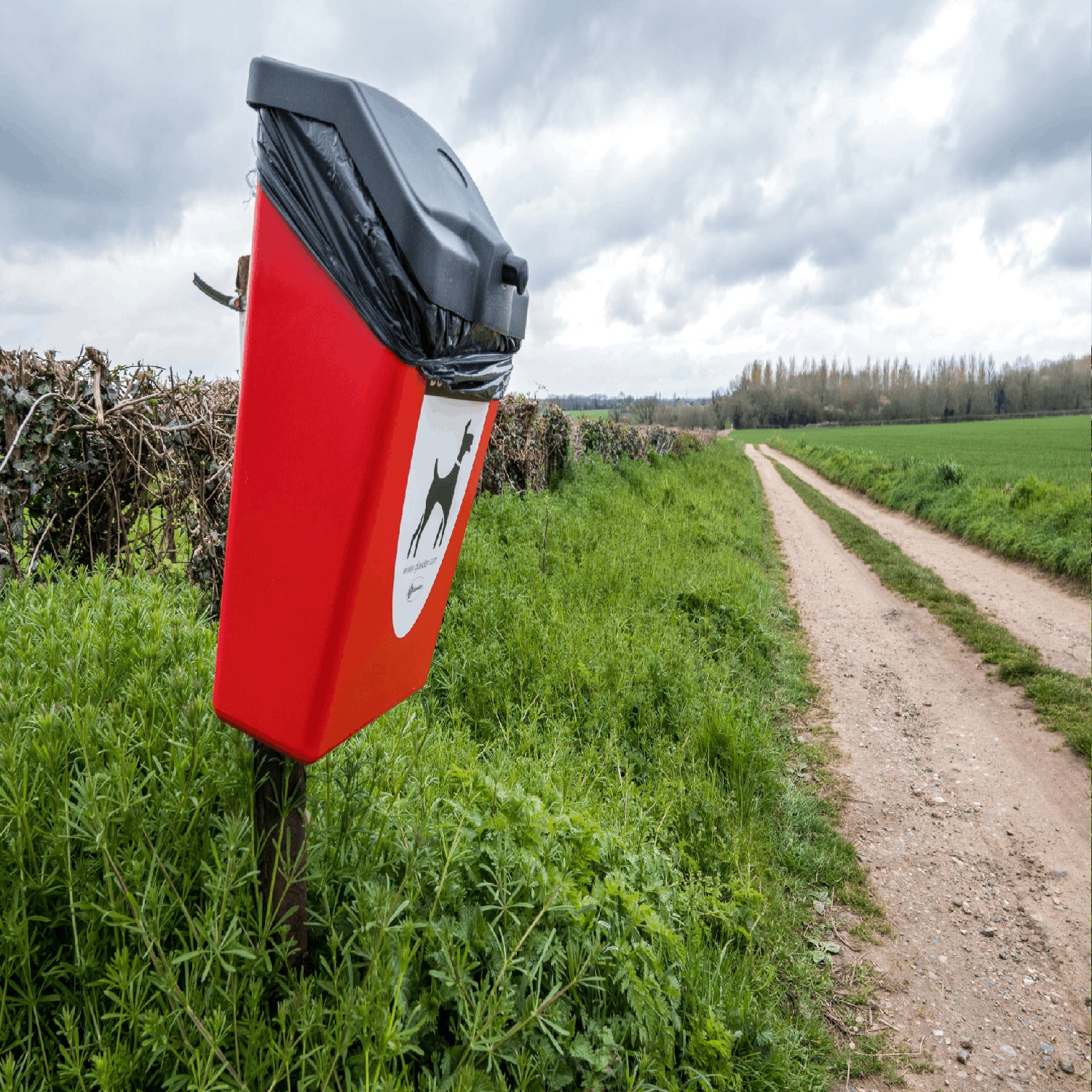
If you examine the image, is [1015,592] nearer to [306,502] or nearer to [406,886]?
[406,886]

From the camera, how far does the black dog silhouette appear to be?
1.27m

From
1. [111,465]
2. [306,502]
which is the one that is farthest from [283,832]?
[111,465]

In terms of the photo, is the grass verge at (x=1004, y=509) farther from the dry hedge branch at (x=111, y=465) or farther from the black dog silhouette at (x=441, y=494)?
the dry hedge branch at (x=111, y=465)

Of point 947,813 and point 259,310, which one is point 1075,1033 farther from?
point 259,310

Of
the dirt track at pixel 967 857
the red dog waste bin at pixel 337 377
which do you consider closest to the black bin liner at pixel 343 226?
the red dog waste bin at pixel 337 377

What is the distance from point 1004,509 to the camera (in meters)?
10.7

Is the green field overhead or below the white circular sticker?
overhead

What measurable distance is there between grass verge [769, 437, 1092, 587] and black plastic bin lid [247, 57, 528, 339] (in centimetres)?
972

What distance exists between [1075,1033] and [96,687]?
143 inches

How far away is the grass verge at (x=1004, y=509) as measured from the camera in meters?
8.57

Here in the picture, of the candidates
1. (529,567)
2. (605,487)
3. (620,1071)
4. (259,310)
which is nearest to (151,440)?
(529,567)

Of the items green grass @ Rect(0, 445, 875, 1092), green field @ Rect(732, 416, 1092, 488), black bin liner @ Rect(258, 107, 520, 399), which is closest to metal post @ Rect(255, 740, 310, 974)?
green grass @ Rect(0, 445, 875, 1092)

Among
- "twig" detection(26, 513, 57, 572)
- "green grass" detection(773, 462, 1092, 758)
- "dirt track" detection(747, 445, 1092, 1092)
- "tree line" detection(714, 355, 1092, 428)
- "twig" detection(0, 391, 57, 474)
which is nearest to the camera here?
"dirt track" detection(747, 445, 1092, 1092)

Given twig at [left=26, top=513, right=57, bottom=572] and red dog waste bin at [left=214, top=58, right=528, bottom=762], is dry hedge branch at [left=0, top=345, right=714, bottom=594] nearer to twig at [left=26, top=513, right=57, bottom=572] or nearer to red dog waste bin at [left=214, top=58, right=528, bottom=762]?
twig at [left=26, top=513, right=57, bottom=572]
